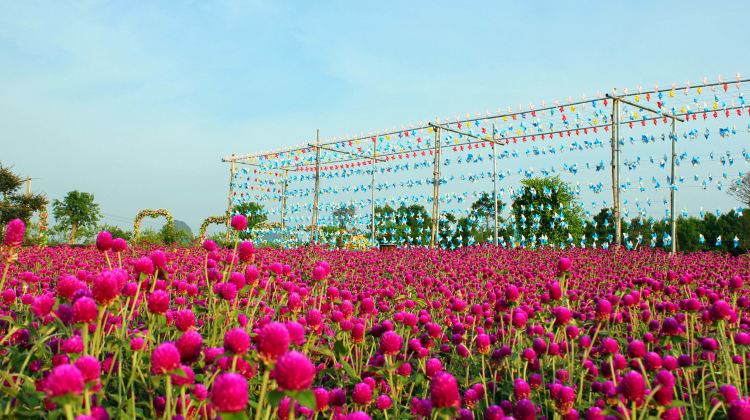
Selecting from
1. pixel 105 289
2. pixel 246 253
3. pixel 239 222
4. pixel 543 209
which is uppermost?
pixel 543 209

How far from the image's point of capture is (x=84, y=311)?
203 cm

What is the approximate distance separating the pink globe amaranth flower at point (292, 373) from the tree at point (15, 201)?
67.8 ft

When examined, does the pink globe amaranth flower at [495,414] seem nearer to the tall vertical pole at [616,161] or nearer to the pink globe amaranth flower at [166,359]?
the pink globe amaranth flower at [166,359]

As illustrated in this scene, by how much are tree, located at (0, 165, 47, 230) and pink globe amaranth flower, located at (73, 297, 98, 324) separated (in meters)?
19.6

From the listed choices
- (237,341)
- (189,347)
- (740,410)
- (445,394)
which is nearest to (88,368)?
(189,347)

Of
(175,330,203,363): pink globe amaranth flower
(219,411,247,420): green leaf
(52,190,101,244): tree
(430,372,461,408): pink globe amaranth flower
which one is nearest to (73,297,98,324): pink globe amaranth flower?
(175,330,203,363): pink globe amaranth flower

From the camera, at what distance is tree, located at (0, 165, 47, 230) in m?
18.6

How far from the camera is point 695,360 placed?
3.71 m

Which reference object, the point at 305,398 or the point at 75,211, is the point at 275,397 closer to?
the point at 305,398

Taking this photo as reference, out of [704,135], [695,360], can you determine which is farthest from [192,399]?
[704,135]

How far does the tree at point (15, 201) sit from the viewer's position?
1859cm

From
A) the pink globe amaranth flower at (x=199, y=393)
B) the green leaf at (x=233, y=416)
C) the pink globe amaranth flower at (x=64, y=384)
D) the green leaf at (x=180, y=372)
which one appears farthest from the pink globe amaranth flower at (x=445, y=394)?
the pink globe amaranth flower at (x=64, y=384)

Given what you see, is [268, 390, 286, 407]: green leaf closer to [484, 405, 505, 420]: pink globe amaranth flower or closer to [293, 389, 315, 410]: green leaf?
[293, 389, 315, 410]: green leaf

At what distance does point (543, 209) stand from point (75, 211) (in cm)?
3258
